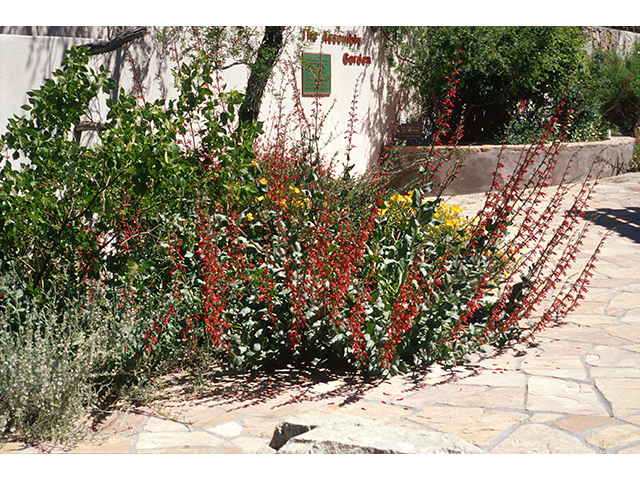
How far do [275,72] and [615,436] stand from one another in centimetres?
649

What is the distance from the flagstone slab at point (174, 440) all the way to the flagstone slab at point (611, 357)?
2.60 metres

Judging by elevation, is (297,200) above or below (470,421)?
above

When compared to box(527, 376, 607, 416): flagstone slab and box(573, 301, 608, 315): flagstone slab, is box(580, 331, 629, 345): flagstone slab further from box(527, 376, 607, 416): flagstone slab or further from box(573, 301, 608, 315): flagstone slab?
box(527, 376, 607, 416): flagstone slab

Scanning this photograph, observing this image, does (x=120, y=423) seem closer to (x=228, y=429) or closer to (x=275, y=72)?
(x=228, y=429)

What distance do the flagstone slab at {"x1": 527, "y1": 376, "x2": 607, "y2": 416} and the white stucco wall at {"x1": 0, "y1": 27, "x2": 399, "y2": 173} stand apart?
371 cm

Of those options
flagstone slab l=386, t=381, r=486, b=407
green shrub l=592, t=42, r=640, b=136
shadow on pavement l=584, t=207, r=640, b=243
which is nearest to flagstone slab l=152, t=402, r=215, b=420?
flagstone slab l=386, t=381, r=486, b=407

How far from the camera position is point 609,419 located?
339 cm

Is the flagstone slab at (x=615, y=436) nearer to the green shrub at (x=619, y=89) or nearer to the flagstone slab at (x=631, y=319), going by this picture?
the flagstone slab at (x=631, y=319)

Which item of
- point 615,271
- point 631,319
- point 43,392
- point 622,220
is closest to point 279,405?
point 43,392

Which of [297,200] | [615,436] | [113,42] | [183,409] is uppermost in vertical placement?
[113,42]

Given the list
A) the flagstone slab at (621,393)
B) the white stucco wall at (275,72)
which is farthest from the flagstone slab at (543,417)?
the white stucco wall at (275,72)

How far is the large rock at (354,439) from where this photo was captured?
9.12 feet

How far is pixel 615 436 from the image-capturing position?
3.19 m

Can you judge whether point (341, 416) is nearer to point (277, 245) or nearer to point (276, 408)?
point (276, 408)
